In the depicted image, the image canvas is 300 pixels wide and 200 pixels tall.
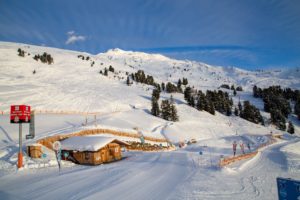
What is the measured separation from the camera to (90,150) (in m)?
23.1

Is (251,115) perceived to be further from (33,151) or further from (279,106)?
(33,151)

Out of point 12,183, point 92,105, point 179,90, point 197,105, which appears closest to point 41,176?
A: point 12,183

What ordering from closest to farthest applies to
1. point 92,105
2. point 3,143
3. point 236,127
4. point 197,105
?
point 3,143
point 92,105
point 236,127
point 197,105

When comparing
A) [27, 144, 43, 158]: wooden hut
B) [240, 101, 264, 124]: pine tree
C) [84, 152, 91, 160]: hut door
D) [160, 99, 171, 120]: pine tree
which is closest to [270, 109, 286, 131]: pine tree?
[240, 101, 264, 124]: pine tree

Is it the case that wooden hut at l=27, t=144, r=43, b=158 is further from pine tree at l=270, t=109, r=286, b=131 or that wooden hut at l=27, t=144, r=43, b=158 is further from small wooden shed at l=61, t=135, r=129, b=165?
pine tree at l=270, t=109, r=286, b=131

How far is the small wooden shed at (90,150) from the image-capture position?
23.2 meters

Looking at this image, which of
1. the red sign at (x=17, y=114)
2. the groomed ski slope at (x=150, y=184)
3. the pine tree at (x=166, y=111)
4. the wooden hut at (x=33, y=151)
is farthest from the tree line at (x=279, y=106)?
the red sign at (x=17, y=114)

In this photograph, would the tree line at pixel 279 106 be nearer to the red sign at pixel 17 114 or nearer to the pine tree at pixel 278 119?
the pine tree at pixel 278 119

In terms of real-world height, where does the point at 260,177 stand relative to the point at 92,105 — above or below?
below

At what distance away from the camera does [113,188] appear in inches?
510

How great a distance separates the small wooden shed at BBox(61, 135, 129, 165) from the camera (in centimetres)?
2317

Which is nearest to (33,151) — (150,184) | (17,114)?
(17,114)

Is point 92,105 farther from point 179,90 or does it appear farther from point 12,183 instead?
point 179,90

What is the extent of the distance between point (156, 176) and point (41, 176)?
8.02 m
